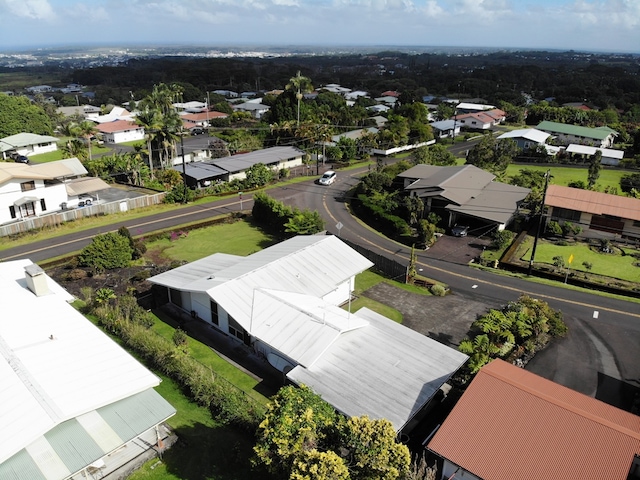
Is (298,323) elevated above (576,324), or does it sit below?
above

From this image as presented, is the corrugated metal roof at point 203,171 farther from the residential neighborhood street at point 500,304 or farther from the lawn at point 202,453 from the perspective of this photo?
the lawn at point 202,453

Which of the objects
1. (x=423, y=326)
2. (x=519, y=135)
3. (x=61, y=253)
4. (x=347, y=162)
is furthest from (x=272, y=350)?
(x=519, y=135)

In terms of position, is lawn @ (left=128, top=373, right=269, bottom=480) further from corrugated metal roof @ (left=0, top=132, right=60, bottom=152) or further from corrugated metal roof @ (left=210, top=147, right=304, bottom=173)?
corrugated metal roof @ (left=0, top=132, right=60, bottom=152)

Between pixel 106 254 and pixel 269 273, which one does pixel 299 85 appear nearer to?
pixel 106 254

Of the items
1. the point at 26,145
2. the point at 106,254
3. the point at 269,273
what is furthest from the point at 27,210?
the point at 26,145

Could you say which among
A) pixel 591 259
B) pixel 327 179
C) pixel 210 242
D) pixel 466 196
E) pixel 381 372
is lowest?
pixel 210 242

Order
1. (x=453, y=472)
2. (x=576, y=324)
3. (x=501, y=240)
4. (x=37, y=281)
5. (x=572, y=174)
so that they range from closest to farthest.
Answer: (x=453, y=472) < (x=37, y=281) < (x=576, y=324) < (x=501, y=240) < (x=572, y=174)

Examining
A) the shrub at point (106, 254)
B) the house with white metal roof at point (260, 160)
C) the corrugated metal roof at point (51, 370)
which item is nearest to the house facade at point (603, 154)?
the house with white metal roof at point (260, 160)
